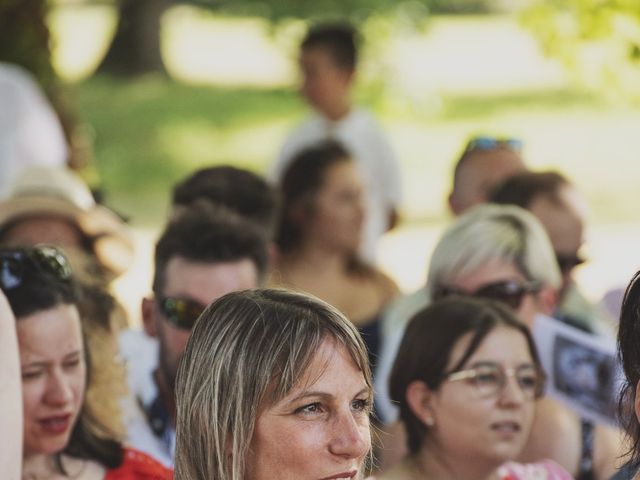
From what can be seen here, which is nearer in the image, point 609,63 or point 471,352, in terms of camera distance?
point 471,352

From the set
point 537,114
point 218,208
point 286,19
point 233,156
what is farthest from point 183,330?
point 537,114

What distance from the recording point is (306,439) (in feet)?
8.25

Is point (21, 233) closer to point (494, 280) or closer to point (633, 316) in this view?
point (494, 280)

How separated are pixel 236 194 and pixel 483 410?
1.80m

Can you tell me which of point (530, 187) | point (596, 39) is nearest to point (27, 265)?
point (530, 187)

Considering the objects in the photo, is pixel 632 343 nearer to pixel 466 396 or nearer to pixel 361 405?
pixel 361 405

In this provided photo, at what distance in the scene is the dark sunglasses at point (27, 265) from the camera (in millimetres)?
3471

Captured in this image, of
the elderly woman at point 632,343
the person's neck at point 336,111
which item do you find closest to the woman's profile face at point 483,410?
the elderly woman at point 632,343

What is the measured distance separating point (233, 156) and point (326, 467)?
15.7 meters

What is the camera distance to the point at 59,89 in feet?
30.6

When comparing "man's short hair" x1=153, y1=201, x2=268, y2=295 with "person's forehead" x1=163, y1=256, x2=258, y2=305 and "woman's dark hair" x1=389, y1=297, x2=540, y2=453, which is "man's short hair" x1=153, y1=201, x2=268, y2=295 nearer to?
"person's forehead" x1=163, y1=256, x2=258, y2=305

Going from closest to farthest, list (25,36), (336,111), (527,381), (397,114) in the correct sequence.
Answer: (527,381) < (336,111) < (25,36) < (397,114)

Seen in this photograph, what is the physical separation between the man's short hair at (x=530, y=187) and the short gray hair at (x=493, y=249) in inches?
24.4

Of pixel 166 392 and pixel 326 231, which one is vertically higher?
pixel 326 231
